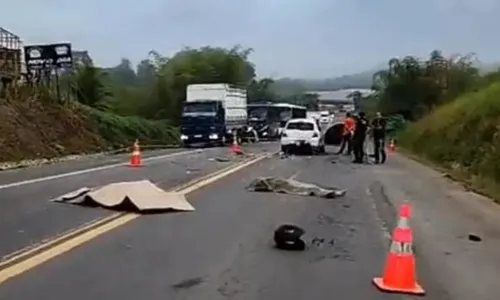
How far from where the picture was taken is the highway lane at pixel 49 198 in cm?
1238

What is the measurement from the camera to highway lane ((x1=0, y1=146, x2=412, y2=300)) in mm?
8828

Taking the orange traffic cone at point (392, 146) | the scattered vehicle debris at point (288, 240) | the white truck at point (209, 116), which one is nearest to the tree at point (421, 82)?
the orange traffic cone at point (392, 146)

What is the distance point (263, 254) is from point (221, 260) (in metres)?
0.73

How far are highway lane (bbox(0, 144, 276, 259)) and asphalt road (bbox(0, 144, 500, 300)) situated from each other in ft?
0.47

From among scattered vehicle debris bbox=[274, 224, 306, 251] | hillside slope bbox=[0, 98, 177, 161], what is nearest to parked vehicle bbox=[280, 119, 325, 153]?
hillside slope bbox=[0, 98, 177, 161]

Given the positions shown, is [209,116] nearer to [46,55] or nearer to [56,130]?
[46,55]

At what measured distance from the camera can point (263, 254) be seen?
1129cm

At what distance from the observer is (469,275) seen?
1047cm

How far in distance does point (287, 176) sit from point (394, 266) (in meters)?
16.9

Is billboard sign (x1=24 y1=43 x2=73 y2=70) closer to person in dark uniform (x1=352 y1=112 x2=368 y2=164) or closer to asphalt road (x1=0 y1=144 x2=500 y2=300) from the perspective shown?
person in dark uniform (x1=352 y1=112 x2=368 y2=164)

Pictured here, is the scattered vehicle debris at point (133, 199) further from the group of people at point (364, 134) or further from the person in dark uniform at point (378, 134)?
the group of people at point (364, 134)

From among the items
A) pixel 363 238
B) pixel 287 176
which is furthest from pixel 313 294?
pixel 287 176

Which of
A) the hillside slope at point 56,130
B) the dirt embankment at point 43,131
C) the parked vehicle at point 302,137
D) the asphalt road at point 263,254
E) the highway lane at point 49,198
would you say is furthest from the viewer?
the parked vehicle at point 302,137

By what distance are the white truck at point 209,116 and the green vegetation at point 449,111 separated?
35.3ft
